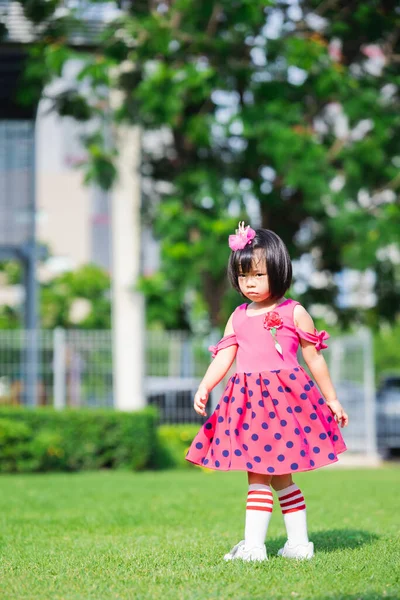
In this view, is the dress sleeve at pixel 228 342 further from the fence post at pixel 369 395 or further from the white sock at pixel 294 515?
the fence post at pixel 369 395

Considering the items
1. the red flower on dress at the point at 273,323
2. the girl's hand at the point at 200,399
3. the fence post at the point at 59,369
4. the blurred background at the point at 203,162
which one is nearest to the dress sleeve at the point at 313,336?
the red flower on dress at the point at 273,323

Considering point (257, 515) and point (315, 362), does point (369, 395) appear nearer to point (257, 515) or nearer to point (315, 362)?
point (315, 362)

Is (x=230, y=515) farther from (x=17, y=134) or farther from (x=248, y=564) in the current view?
(x=17, y=134)

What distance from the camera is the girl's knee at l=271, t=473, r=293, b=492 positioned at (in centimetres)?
Result: 453

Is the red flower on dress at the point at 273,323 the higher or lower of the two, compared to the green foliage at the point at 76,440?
higher

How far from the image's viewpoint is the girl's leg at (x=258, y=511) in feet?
14.2

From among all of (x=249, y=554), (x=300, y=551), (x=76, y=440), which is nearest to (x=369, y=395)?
(x=76, y=440)

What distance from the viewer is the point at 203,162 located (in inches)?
526

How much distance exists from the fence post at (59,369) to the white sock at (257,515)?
10.2 m

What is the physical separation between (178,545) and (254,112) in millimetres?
8061

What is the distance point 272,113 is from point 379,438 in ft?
23.8

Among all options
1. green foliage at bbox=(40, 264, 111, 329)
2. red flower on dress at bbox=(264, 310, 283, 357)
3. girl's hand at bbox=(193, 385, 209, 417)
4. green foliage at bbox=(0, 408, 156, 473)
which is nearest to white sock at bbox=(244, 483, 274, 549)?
girl's hand at bbox=(193, 385, 209, 417)

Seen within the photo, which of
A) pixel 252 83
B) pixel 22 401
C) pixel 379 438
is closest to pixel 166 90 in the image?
pixel 252 83

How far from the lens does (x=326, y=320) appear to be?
14.5 m
